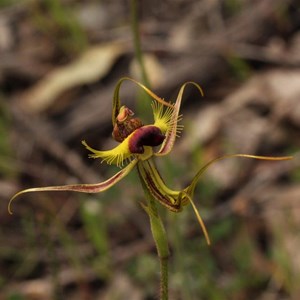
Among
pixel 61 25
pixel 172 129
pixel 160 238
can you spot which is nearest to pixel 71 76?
pixel 61 25

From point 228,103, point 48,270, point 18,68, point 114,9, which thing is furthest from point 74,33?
point 48,270

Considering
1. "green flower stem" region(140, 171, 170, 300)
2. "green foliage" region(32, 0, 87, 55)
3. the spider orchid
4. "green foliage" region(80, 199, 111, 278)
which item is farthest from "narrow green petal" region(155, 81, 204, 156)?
"green foliage" region(32, 0, 87, 55)

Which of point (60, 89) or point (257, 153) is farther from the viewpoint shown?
point (60, 89)

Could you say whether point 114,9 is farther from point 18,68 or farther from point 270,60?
point 270,60

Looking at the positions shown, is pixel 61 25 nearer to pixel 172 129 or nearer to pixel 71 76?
pixel 71 76

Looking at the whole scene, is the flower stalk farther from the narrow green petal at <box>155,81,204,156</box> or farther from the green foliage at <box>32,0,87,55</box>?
the green foliage at <box>32,0,87,55</box>

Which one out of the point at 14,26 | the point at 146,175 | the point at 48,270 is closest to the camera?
the point at 146,175

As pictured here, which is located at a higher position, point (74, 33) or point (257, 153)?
point (74, 33)

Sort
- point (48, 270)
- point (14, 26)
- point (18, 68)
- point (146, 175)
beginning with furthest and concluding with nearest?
point (14, 26) → point (18, 68) → point (48, 270) → point (146, 175)

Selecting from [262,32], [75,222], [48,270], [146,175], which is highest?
[262,32]
